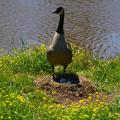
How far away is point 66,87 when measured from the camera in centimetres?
1083

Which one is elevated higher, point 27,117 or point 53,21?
point 27,117

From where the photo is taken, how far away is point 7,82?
10.2 metres

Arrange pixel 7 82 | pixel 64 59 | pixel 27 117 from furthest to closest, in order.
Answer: pixel 64 59 < pixel 7 82 < pixel 27 117

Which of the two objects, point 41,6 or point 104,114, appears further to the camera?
point 41,6

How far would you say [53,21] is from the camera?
24.5 m

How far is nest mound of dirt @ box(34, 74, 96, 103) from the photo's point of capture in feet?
34.2

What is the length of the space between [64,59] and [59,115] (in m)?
4.05

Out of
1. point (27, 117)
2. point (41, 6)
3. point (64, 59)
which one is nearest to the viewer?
point (27, 117)

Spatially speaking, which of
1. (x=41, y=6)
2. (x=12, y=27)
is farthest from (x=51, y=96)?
(x=41, y=6)

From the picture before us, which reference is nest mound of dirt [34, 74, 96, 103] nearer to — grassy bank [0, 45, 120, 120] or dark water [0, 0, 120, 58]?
grassy bank [0, 45, 120, 120]

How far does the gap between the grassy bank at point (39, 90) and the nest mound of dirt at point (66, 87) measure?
0.81 ft

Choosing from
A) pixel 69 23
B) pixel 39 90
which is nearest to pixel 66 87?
pixel 39 90

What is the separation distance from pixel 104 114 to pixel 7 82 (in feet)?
10.8

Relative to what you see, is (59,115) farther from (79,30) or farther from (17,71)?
(79,30)
